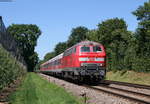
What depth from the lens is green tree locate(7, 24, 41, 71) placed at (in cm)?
9644

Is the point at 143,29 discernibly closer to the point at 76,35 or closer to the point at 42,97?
the point at 42,97

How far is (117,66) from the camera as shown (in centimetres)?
4188

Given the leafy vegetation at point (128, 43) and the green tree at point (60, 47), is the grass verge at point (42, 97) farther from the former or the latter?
the green tree at point (60, 47)

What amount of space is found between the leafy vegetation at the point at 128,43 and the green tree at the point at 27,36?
101 feet

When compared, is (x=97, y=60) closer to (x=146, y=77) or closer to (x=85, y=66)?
(x=85, y=66)

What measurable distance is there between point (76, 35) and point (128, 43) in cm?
6659

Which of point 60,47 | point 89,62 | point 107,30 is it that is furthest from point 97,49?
point 60,47

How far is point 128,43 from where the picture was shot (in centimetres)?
6431

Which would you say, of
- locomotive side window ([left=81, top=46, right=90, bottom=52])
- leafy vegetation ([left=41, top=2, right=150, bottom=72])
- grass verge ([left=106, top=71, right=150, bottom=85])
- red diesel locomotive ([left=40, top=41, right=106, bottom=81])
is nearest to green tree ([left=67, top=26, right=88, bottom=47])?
leafy vegetation ([left=41, top=2, right=150, bottom=72])

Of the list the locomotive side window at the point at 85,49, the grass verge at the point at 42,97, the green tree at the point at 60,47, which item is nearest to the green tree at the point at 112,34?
the locomotive side window at the point at 85,49

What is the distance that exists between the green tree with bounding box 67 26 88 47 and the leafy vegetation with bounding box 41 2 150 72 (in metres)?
49.7

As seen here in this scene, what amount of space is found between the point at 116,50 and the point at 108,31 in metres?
25.9

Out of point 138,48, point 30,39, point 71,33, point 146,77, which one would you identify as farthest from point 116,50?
point 71,33

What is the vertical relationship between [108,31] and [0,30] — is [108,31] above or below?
above
